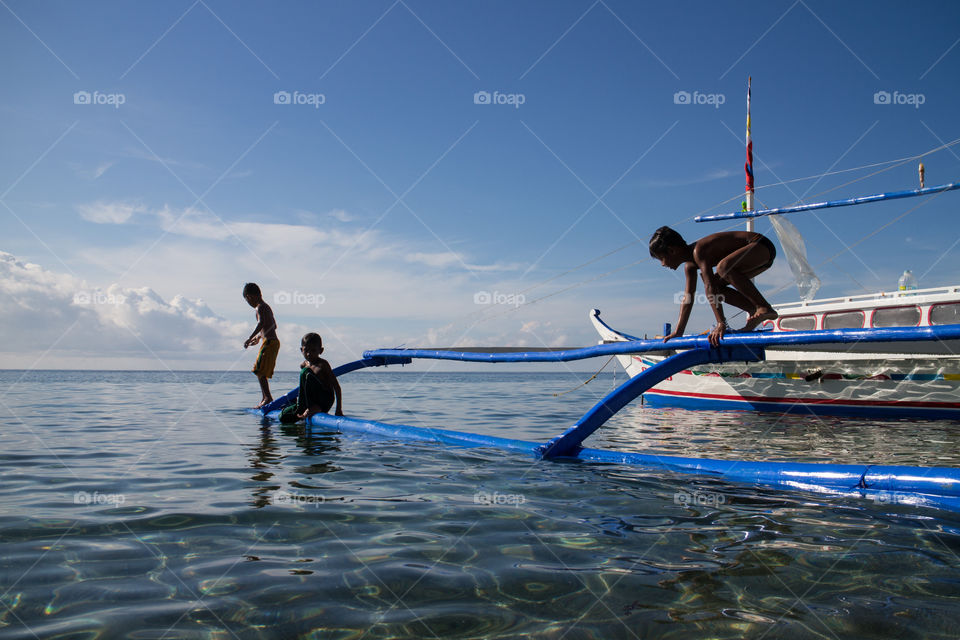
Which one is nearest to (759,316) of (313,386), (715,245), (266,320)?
(715,245)

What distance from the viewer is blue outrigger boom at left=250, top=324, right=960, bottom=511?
4613 mm

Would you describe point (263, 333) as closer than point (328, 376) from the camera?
No


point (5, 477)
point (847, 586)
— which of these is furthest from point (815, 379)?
point (5, 477)

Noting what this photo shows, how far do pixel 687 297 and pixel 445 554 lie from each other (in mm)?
4892

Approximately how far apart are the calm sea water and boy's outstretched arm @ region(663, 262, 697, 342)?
6.46ft

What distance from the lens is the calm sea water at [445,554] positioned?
2506mm

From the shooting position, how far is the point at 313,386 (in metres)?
9.83

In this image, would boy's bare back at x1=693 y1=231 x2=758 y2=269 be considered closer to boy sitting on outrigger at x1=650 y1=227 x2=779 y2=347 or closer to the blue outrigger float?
boy sitting on outrigger at x1=650 y1=227 x2=779 y2=347

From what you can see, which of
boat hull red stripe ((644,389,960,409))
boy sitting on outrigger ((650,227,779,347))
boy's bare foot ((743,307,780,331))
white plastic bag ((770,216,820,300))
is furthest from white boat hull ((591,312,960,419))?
boy sitting on outrigger ((650,227,779,347))

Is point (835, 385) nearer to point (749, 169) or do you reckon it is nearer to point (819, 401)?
point (819, 401)

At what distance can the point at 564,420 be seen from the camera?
1267cm

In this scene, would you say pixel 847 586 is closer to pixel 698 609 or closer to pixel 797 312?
pixel 698 609

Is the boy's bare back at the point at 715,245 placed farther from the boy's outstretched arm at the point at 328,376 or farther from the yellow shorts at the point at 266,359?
the yellow shorts at the point at 266,359

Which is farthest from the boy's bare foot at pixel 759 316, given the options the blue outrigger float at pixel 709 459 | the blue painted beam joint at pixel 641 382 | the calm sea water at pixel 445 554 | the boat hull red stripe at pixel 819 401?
the boat hull red stripe at pixel 819 401
